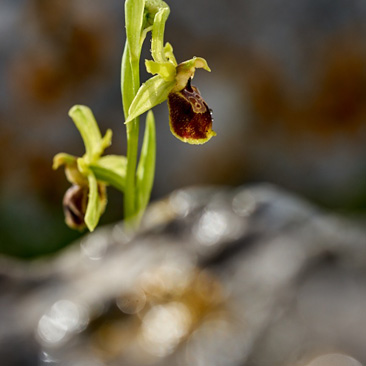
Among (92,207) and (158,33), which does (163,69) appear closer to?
(158,33)

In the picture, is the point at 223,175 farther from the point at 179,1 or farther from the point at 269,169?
the point at 179,1

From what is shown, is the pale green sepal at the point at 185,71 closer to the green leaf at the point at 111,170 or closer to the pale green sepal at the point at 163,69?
the pale green sepal at the point at 163,69

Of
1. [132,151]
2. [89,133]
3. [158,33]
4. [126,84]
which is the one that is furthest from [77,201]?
[158,33]

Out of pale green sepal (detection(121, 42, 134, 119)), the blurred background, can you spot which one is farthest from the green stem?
the blurred background

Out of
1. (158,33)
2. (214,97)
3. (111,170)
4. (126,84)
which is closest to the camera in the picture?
(158,33)

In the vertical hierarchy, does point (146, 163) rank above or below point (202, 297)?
above

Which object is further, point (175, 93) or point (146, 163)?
point (146, 163)

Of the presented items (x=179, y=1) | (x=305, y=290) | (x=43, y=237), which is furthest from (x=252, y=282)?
(x=179, y=1)

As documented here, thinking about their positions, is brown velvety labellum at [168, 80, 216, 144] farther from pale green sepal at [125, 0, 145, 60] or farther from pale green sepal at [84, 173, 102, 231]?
pale green sepal at [84, 173, 102, 231]

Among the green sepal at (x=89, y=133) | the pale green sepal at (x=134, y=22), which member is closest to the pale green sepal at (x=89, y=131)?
the green sepal at (x=89, y=133)
